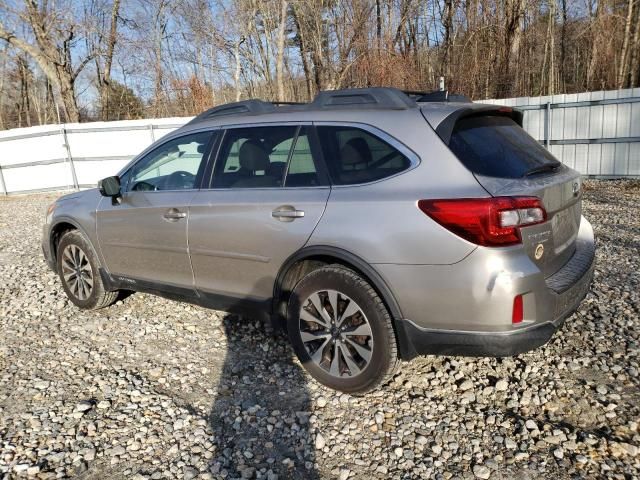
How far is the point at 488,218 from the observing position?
8.01 ft

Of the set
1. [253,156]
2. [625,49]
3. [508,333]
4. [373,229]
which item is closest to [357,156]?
[373,229]

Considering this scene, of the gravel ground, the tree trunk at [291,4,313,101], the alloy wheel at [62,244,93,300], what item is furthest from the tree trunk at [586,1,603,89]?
the alloy wheel at [62,244,93,300]

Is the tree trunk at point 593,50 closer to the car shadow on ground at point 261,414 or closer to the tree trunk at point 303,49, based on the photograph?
the tree trunk at point 303,49

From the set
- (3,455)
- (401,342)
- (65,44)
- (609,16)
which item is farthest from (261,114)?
(65,44)

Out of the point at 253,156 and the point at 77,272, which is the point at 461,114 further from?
the point at 77,272

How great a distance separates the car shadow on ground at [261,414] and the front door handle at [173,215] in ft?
3.50

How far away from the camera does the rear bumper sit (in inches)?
100

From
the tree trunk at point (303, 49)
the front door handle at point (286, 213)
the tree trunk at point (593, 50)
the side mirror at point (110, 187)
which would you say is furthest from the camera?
the tree trunk at point (303, 49)

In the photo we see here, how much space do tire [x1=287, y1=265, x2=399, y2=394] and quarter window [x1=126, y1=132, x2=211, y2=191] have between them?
4.46 ft

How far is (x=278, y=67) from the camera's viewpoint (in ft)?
72.1

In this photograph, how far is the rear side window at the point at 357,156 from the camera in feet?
9.25

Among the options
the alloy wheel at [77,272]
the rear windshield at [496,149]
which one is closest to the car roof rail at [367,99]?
the rear windshield at [496,149]

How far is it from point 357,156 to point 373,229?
50 cm

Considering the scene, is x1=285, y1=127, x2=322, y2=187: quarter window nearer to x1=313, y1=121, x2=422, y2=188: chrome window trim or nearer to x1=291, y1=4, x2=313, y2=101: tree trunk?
x1=313, y1=121, x2=422, y2=188: chrome window trim
